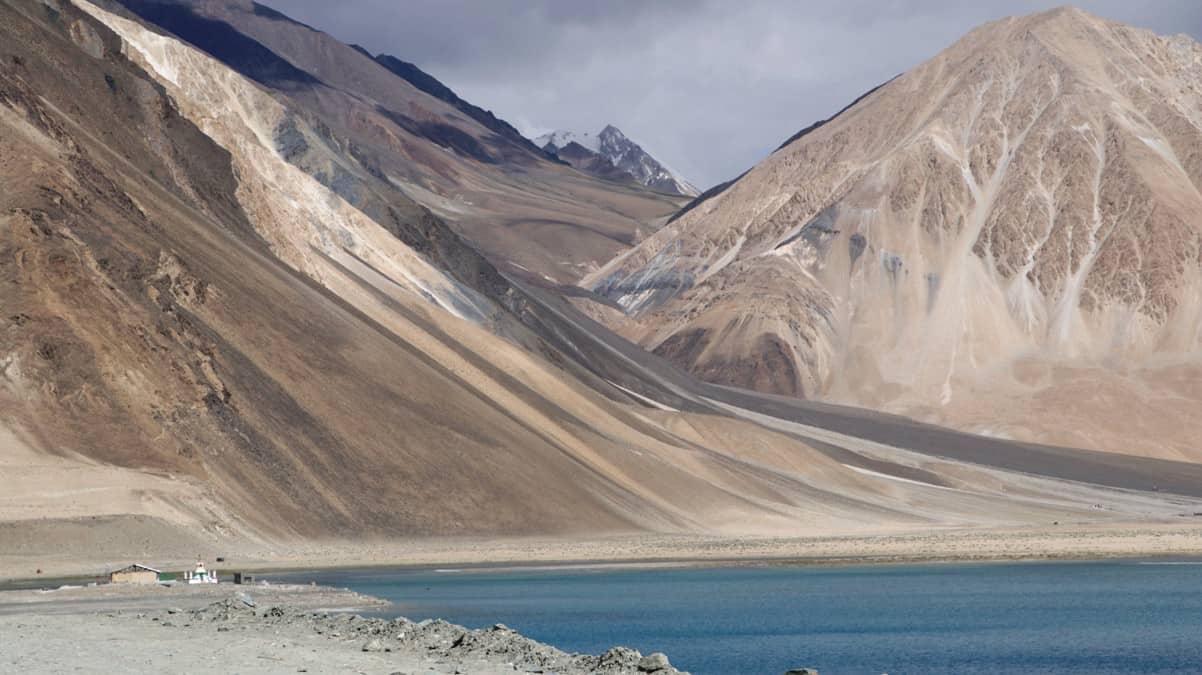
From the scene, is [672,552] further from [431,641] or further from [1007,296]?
[1007,296]

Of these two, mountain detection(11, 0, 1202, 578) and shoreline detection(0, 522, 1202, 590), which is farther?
mountain detection(11, 0, 1202, 578)

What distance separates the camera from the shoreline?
60.3 metres

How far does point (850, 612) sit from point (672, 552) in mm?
26634

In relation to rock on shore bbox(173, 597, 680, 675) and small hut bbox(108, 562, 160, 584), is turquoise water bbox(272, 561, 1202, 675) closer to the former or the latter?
rock on shore bbox(173, 597, 680, 675)

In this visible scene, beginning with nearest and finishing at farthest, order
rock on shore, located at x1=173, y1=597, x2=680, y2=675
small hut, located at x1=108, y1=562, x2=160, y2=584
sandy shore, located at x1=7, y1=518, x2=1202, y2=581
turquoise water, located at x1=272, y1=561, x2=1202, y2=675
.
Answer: rock on shore, located at x1=173, y1=597, x2=680, y2=675 → turquoise water, located at x1=272, y1=561, x2=1202, y2=675 → small hut, located at x1=108, y1=562, x2=160, y2=584 → sandy shore, located at x1=7, y1=518, x2=1202, y2=581

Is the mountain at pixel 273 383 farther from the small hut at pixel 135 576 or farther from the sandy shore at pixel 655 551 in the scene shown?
the small hut at pixel 135 576

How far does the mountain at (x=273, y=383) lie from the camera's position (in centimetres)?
6291

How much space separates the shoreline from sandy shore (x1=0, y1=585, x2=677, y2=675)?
18.1m

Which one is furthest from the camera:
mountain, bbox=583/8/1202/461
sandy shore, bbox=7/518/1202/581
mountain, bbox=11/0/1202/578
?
mountain, bbox=583/8/1202/461

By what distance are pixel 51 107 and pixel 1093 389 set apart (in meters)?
114

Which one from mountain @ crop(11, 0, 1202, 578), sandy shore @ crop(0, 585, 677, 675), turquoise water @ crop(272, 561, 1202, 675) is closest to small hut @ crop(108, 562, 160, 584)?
turquoise water @ crop(272, 561, 1202, 675)

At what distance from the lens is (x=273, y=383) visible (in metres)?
73.4

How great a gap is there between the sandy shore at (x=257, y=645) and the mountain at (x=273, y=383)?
20743 mm

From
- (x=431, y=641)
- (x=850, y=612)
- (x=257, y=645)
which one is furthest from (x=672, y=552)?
(x=257, y=645)
